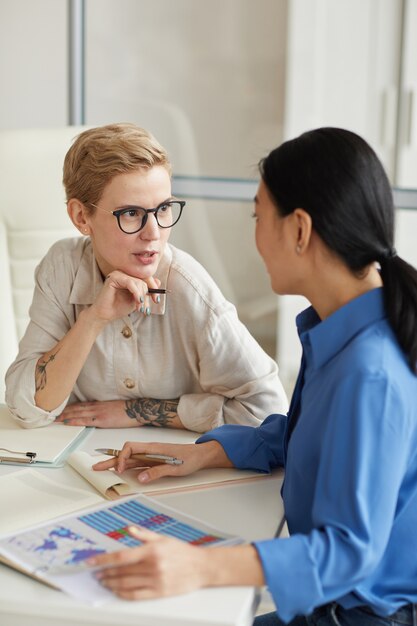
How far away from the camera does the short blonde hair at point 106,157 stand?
1.72 metres

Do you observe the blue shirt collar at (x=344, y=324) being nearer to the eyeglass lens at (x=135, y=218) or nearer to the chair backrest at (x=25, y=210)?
the eyeglass lens at (x=135, y=218)

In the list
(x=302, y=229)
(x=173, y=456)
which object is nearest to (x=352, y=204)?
(x=302, y=229)

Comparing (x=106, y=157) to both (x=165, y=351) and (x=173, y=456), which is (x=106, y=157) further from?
(x=173, y=456)

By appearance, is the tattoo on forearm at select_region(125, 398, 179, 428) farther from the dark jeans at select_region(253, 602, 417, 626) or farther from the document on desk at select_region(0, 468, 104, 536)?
the dark jeans at select_region(253, 602, 417, 626)

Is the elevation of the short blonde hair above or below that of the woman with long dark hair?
above

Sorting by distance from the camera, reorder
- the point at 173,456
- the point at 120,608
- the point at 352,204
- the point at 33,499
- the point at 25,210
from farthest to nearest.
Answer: the point at 25,210, the point at 173,456, the point at 33,499, the point at 352,204, the point at 120,608

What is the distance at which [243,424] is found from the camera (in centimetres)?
176

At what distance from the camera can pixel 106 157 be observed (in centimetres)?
173

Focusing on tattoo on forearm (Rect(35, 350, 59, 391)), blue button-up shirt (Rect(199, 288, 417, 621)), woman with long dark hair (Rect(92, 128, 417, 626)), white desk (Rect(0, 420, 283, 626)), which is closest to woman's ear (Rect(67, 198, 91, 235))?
tattoo on forearm (Rect(35, 350, 59, 391))

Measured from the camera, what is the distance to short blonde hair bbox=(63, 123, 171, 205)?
1718 mm

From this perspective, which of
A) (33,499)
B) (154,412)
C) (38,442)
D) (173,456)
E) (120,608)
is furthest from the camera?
(154,412)

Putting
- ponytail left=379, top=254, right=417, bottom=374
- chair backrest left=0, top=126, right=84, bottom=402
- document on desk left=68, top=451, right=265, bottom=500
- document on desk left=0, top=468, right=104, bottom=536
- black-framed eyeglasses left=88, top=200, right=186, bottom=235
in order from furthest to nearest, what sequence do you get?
chair backrest left=0, top=126, right=84, bottom=402 < black-framed eyeglasses left=88, top=200, right=186, bottom=235 < document on desk left=68, top=451, right=265, bottom=500 < document on desk left=0, top=468, right=104, bottom=536 < ponytail left=379, top=254, right=417, bottom=374

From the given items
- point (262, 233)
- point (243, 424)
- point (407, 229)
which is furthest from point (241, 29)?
point (262, 233)

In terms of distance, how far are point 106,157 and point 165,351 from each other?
1.33 feet
